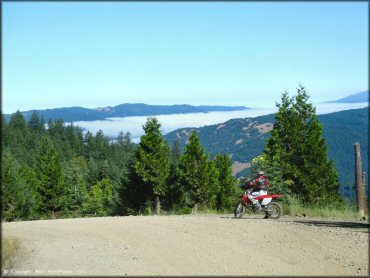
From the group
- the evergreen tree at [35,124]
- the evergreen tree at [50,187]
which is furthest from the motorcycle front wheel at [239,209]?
the evergreen tree at [35,124]

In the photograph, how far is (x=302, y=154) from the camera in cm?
3519

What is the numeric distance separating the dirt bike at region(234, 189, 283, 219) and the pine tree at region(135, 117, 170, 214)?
2322 centimetres

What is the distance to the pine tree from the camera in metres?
40.1

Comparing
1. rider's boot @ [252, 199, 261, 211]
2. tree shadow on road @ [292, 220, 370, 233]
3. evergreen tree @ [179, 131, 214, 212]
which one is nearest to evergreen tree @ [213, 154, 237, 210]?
evergreen tree @ [179, 131, 214, 212]

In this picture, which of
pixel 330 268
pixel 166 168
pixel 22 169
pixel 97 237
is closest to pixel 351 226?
pixel 330 268

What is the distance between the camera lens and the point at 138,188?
45.4 meters

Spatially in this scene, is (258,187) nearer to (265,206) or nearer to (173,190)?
(265,206)

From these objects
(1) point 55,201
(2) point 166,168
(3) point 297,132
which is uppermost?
(3) point 297,132

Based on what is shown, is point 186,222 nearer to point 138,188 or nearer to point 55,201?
point 138,188

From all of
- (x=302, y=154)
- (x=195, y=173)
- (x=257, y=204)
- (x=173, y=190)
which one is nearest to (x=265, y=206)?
(x=257, y=204)

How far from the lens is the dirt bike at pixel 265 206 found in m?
16.6

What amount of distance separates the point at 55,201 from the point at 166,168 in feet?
57.8

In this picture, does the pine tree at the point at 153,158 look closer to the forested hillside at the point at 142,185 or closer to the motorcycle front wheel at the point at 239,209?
the forested hillside at the point at 142,185

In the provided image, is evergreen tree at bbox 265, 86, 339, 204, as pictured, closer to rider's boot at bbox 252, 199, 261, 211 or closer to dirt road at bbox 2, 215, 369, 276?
rider's boot at bbox 252, 199, 261, 211
